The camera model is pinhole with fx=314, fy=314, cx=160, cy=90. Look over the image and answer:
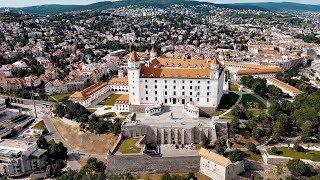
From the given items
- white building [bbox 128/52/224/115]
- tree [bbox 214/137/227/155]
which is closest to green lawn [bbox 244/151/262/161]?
tree [bbox 214/137/227/155]

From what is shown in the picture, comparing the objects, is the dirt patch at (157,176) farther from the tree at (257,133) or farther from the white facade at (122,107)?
the white facade at (122,107)

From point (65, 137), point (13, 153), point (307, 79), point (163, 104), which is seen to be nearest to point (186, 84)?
point (163, 104)

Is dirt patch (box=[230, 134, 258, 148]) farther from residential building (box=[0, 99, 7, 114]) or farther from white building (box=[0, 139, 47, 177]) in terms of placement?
residential building (box=[0, 99, 7, 114])

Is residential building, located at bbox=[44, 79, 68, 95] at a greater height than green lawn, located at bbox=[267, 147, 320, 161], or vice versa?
residential building, located at bbox=[44, 79, 68, 95]

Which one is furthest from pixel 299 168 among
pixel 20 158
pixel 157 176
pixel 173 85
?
pixel 20 158

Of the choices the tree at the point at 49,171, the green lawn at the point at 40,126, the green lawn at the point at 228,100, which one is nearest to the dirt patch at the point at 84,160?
the tree at the point at 49,171

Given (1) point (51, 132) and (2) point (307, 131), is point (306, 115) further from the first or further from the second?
(1) point (51, 132)

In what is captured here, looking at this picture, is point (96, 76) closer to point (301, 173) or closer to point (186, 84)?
point (186, 84)
